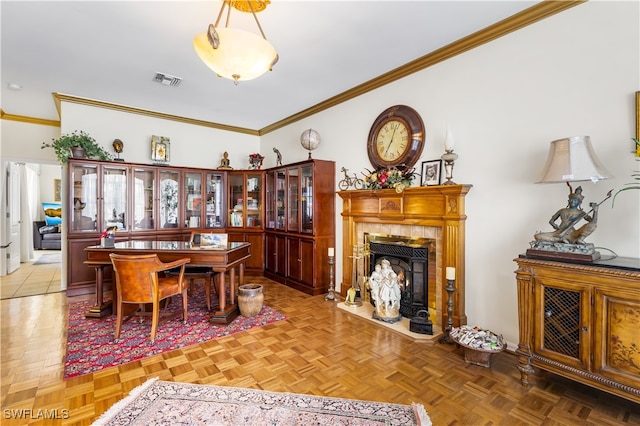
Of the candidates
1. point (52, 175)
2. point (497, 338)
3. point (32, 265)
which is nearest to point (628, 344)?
point (497, 338)

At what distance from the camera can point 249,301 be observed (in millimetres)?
3291

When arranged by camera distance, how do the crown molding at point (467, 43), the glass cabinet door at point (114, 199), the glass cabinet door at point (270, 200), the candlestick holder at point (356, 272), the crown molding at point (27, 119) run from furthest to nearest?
the glass cabinet door at point (270, 200) < the crown molding at point (27, 119) < the glass cabinet door at point (114, 199) < the candlestick holder at point (356, 272) < the crown molding at point (467, 43)

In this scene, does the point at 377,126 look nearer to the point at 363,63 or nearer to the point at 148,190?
the point at 363,63

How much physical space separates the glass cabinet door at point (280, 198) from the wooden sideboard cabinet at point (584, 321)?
3.54 metres

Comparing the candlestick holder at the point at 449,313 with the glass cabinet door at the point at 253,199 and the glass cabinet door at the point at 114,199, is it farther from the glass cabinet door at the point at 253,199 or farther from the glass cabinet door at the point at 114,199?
the glass cabinet door at the point at 114,199

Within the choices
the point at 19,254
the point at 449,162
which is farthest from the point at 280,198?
the point at 19,254

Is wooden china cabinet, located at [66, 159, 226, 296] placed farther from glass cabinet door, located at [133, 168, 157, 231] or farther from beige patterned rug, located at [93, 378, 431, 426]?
beige patterned rug, located at [93, 378, 431, 426]

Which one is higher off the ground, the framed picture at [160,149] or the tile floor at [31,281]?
the framed picture at [160,149]

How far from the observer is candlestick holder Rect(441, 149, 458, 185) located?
9.07 feet

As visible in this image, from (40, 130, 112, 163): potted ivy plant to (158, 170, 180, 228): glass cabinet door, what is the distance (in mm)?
883

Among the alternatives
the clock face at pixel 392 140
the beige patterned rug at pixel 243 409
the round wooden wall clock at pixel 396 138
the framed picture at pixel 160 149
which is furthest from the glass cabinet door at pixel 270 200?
the beige patterned rug at pixel 243 409

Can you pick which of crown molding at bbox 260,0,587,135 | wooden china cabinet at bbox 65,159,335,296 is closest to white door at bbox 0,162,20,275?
wooden china cabinet at bbox 65,159,335,296

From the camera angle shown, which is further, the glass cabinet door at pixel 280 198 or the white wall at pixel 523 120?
the glass cabinet door at pixel 280 198

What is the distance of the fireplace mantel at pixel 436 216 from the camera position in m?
2.79
